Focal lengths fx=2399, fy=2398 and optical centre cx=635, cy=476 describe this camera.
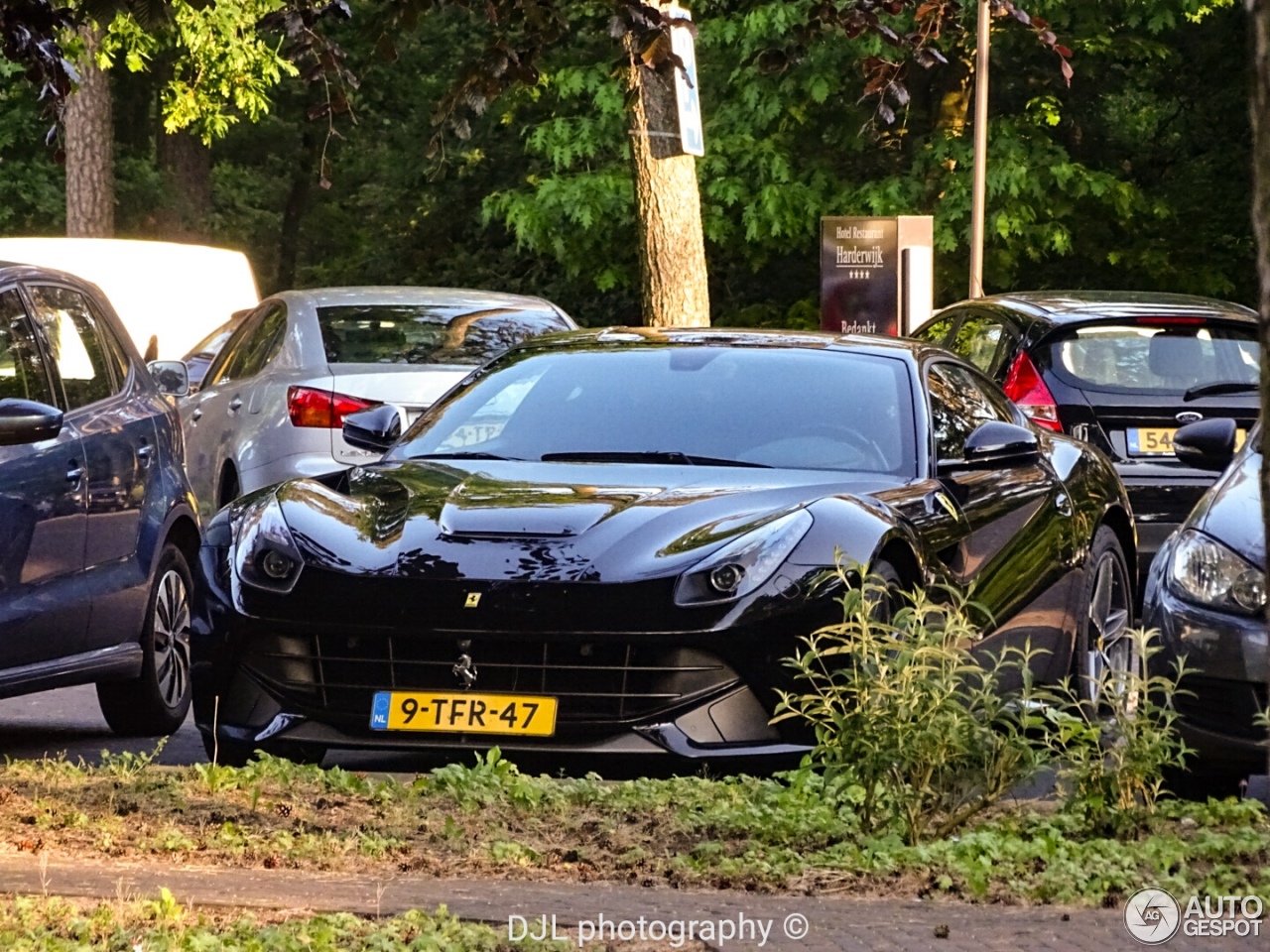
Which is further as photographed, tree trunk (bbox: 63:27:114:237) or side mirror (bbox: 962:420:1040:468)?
tree trunk (bbox: 63:27:114:237)

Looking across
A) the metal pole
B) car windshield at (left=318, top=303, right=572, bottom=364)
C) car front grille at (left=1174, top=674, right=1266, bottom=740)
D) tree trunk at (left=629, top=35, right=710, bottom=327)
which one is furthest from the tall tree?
the metal pole

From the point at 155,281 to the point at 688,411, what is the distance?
39.1ft

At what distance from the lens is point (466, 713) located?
21.5 feet

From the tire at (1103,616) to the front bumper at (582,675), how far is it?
91.3 inches

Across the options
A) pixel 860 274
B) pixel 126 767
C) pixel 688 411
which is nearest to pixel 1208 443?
pixel 688 411

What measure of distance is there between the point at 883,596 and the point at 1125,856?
126 centimetres

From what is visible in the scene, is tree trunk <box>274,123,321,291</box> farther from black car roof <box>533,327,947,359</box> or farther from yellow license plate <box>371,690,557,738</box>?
yellow license plate <box>371,690,557,738</box>

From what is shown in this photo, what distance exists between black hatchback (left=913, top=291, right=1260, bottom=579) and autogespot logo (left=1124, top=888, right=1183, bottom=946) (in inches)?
279

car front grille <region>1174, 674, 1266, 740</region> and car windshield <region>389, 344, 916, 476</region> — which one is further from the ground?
car windshield <region>389, 344, 916, 476</region>

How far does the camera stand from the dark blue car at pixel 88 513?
7812 mm

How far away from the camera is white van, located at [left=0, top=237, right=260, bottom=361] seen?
60.3 ft

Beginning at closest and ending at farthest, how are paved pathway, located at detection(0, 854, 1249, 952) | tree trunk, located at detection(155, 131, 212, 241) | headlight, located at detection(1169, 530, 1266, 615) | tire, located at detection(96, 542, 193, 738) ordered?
paved pathway, located at detection(0, 854, 1249, 952) → headlight, located at detection(1169, 530, 1266, 615) → tire, located at detection(96, 542, 193, 738) → tree trunk, located at detection(155, 131, 212, 241)

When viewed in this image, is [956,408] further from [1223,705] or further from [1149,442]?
[1149,442]

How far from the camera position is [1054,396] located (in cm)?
1236
